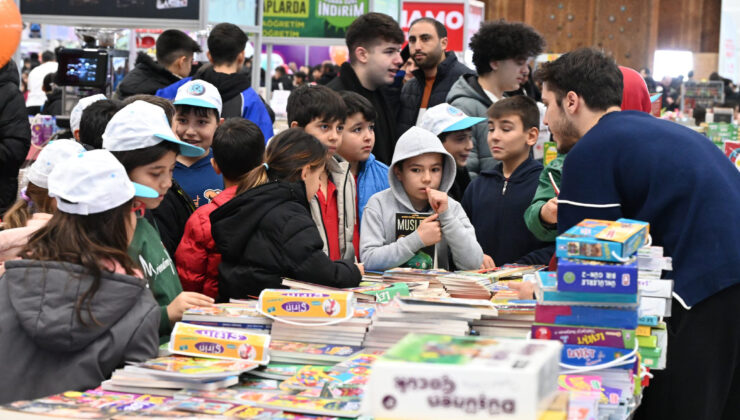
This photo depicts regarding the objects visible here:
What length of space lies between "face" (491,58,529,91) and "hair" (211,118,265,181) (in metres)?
2.09

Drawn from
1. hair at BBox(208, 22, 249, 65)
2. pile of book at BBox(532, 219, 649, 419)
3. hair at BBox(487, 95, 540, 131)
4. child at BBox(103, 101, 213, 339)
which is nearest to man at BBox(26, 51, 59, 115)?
hair at BBox(208, 22, 249, 65)

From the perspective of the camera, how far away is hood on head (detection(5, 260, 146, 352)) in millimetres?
2490

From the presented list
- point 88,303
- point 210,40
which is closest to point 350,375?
point 88,303

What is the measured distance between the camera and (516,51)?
5.70 m

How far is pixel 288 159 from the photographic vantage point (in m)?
3.67

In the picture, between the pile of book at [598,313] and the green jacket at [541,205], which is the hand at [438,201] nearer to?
the green jacket at [541,205]

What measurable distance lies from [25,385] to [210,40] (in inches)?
143

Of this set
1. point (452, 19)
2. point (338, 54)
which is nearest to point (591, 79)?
point (452, 19)

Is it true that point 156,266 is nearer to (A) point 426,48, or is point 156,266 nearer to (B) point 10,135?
(B) point 10,135

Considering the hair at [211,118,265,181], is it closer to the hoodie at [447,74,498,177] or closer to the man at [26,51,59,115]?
the hoodie at [447,74,498,177]

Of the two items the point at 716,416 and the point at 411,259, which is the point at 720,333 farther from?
the point at 411,259

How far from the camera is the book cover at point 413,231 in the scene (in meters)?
4.01

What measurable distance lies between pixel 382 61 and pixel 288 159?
2.11 metres

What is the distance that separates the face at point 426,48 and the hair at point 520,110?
1.19 metres
